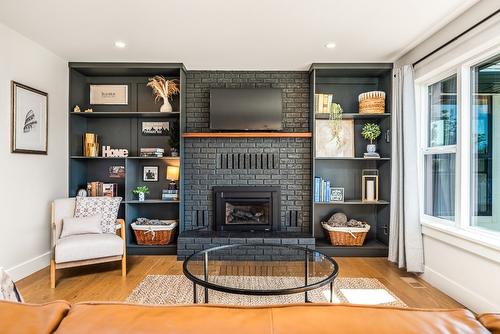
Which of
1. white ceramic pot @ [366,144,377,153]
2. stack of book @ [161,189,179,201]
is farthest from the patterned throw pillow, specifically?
white ceramic pot @ [366,144,377,153]

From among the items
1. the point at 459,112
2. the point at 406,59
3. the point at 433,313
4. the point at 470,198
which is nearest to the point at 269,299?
the point at 470,198

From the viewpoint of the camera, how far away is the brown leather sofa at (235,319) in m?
0.62

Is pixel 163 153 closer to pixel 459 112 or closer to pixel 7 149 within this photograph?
pixel 7 149

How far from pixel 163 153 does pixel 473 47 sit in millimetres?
3439

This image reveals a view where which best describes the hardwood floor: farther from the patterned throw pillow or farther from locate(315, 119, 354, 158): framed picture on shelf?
locate(315, 119, 354, 158): framed picture on shelf

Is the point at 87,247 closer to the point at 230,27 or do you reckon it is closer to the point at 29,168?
the point at 29,168

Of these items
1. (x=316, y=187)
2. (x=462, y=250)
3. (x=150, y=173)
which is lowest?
(x=462, y=250)

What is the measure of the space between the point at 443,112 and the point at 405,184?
31.7 inches

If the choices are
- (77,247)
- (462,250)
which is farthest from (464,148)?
(77,247)

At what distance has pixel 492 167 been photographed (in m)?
2.48

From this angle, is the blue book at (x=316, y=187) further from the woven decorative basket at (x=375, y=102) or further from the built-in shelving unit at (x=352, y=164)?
the woven decorative basket at (x=375, y=102)

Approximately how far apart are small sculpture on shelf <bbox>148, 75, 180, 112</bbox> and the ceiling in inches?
14.2

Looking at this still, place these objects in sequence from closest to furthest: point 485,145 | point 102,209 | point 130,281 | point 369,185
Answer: point 485,145 < point 130,281 < point 102,209 < point 369,185

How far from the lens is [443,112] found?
311cm
